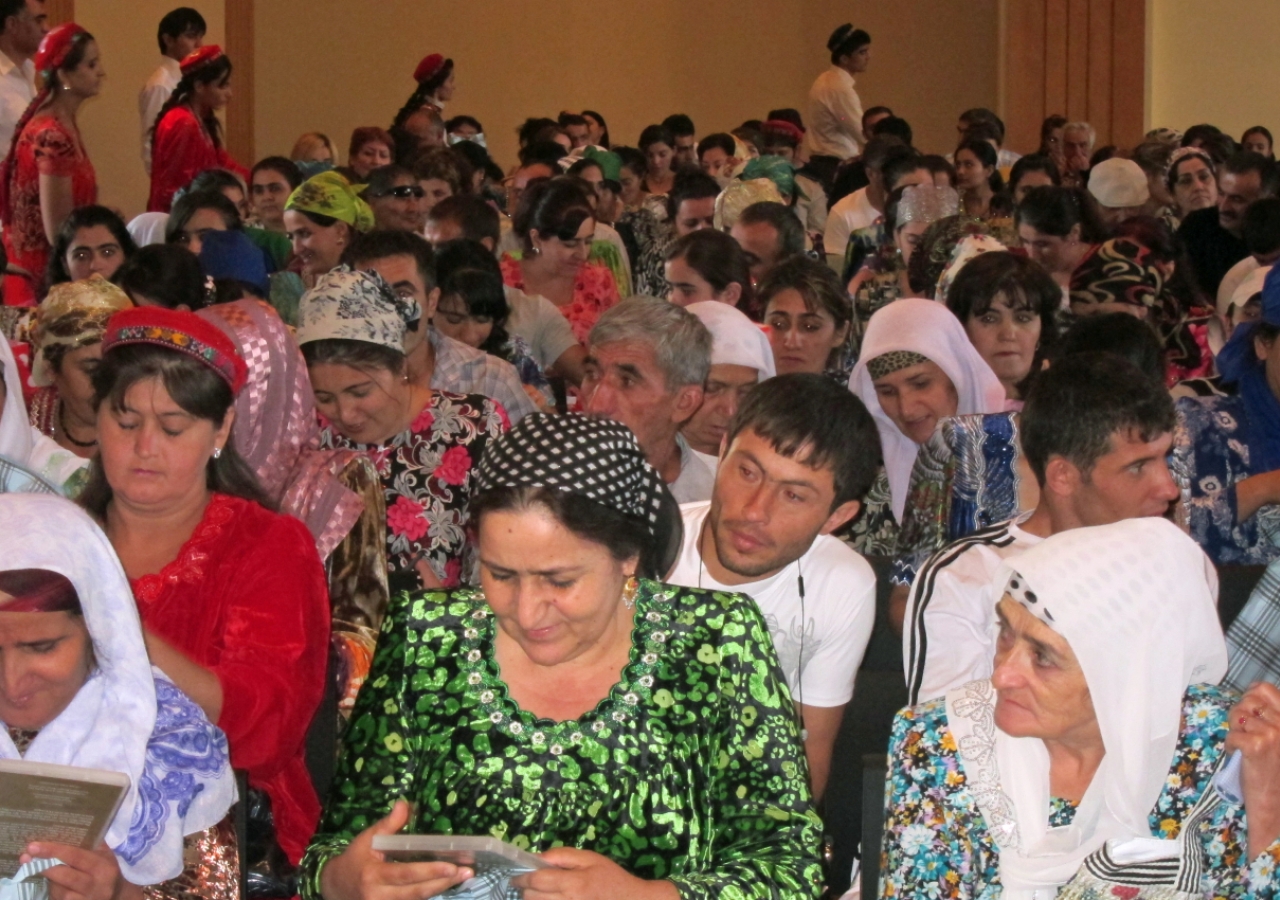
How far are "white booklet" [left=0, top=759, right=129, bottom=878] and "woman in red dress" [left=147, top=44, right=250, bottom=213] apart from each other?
6.56m

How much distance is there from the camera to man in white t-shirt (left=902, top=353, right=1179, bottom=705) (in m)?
2.86

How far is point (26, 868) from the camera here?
2.23 metres

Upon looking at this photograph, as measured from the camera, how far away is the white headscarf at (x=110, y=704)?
7.45 ft

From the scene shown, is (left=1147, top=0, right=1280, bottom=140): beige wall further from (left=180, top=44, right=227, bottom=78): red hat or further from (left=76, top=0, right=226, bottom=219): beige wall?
(left=180, top=44, right=227, bottom=78): red hat

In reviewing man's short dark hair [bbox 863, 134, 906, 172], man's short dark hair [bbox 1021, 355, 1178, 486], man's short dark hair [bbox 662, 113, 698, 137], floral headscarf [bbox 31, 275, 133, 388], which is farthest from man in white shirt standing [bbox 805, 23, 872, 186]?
man's short dark hair [bbox 1021, 355, 1178, 486]

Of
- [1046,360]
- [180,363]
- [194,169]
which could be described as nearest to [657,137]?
[194,169]

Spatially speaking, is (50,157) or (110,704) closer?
(110,704)

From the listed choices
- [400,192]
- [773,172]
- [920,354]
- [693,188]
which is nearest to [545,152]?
[773,172]

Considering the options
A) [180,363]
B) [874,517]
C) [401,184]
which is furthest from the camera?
[401,184]

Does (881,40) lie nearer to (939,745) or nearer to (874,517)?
(874,517)

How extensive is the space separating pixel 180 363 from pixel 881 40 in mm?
14955

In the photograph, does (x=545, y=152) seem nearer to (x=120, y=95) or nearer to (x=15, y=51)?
(x=15, y=51)

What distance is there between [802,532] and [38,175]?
5.05 m

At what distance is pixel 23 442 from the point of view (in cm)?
344
